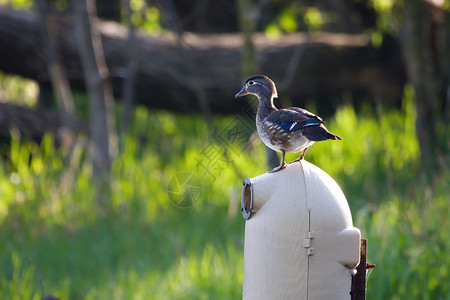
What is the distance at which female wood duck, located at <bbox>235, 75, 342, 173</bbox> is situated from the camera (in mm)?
1641

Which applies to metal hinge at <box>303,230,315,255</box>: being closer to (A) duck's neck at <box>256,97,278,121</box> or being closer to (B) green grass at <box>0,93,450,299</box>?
(A) duck's neck at <box>256,97,278,121</box>

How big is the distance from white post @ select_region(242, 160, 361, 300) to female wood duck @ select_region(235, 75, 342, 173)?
0.30 ft

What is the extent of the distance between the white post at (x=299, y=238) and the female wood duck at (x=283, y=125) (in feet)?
0.30

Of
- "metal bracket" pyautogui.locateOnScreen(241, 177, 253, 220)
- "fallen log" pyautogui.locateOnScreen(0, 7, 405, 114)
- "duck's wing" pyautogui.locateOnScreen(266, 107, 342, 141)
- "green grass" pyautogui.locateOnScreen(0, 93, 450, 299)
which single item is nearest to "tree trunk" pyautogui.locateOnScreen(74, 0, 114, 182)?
"green grass" pyautogui.locateOnScreen(0, 93, 450, 299)

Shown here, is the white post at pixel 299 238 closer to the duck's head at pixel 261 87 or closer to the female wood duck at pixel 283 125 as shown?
the female wood duck at pixel 283 125

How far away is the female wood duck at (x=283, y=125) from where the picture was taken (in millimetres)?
1641

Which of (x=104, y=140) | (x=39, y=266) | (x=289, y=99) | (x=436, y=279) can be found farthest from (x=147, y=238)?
(x=289, y=99)

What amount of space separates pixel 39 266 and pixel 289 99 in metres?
3.92

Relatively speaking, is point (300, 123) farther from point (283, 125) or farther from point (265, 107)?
point (265, 107)

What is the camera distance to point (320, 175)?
5.75 feet

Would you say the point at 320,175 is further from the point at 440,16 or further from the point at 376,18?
the point at 376,18

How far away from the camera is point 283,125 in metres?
1.69

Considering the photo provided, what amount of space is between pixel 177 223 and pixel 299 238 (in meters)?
3.01

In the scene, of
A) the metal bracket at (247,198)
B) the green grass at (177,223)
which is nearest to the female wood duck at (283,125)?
the metal bracket at (247,198)
